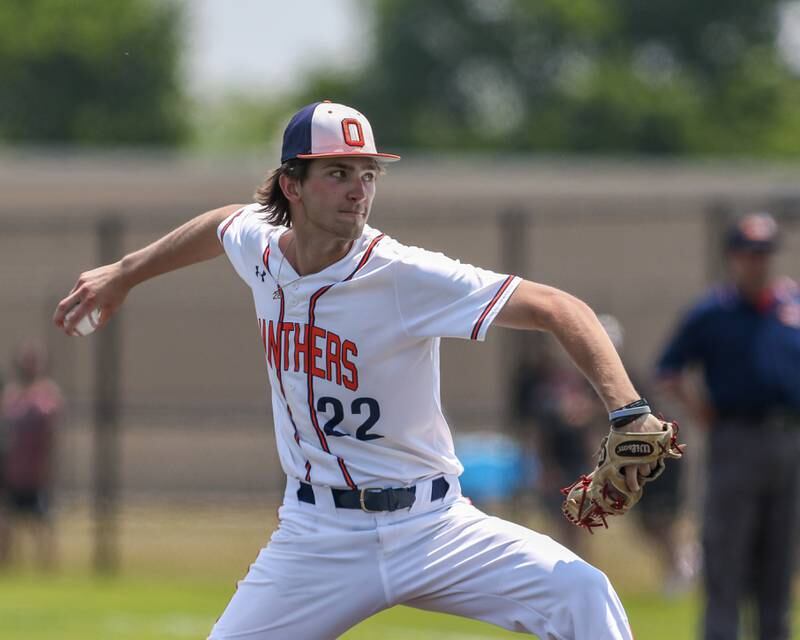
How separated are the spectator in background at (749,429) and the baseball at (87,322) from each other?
4.08 meters

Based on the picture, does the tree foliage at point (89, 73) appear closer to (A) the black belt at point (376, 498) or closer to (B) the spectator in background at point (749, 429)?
(B) the spectator in background at point (749, 429)

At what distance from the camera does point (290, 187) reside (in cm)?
547

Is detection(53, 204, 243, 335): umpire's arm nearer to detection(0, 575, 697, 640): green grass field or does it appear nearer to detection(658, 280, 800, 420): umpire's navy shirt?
detection(658, 280, 800, 420): umpire's navy shirt

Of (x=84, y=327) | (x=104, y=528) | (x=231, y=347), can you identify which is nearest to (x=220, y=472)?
(x=231, y=347)

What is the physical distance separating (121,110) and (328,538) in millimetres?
51647

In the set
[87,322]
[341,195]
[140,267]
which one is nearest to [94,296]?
[87,322]

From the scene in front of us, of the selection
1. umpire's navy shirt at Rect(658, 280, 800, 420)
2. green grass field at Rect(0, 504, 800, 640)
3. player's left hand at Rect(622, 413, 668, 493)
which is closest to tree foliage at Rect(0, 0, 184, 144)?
green grass field at Rect(0, 504, 800, 640)

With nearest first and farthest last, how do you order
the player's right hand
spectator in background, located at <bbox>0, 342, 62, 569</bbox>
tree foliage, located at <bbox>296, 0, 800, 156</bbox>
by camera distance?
1. the player's right hand
2. spectator in background, located at <bbox>0, 342, 62, 569</bbox>
3. tree foliage, located at <bbox>296, 0, 800, 156</bbox>

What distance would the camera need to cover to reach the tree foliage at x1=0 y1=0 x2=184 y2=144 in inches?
2170

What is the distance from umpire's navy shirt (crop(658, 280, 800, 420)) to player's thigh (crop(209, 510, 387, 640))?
4.01 m

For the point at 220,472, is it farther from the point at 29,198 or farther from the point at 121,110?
the point at 121,110

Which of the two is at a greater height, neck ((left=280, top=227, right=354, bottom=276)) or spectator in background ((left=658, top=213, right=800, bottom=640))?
neck ((left=280, top=227, right=354, bottom=276))

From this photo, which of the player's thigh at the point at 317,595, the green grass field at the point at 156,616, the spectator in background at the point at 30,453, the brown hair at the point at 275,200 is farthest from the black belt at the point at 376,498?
the spectator in background at the point at 30,453

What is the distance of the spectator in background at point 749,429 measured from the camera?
873 cm
